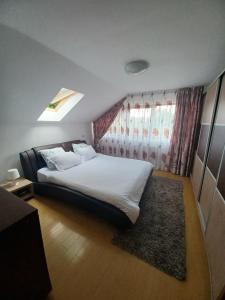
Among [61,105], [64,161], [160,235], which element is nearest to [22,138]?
[64,161]

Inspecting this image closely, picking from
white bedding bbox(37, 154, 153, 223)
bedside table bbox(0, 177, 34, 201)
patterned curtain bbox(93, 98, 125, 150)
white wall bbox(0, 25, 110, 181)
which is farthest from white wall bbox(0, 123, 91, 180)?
patterned curtain bbox(93, 98, 125, 150)

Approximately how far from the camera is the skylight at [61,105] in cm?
294

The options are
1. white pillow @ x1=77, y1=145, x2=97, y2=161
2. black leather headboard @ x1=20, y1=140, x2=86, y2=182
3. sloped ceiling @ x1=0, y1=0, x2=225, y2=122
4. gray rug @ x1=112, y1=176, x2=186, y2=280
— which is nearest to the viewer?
sloped ceiling @ x1=0, y1=0, x2=225, y2=122

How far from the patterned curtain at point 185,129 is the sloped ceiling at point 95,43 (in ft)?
1.73

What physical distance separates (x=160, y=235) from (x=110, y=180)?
99cm

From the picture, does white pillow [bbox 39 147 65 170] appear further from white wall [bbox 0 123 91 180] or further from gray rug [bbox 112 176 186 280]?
gray rug [bbox 112 176 186 280]

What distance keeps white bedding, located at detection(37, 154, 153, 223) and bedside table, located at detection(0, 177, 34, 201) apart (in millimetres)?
227

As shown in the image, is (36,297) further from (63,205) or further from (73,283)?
(63,205)

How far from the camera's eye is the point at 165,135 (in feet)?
11.3

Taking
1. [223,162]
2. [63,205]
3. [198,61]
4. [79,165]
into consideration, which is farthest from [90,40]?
[63,205]

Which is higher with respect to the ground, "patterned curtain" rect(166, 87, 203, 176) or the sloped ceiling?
the sloped ceiling

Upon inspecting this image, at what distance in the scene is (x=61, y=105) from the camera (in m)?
3.14

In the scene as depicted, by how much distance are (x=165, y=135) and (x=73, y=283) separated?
3296 millimetres

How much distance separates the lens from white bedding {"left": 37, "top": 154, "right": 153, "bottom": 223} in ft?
5.41
